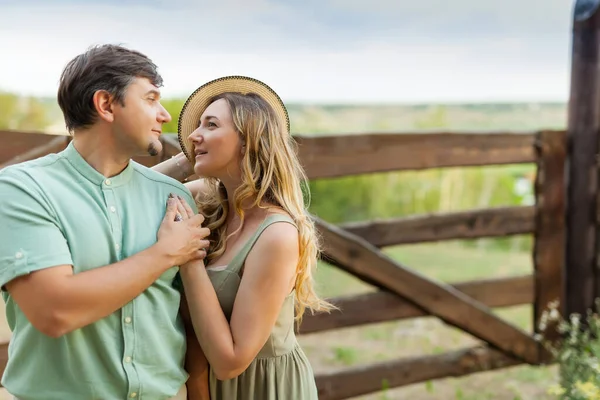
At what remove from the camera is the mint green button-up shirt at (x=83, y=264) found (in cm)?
151

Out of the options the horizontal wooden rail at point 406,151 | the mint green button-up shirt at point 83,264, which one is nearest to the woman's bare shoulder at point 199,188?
the mint green button-up shirt at point 83,264

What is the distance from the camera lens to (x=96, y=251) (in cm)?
160

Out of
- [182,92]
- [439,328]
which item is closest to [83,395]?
[439,328]

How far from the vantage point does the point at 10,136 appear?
111 inches

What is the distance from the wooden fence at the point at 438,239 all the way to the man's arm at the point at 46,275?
2.09 metres

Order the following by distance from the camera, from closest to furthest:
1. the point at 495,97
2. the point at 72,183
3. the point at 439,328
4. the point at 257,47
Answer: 1. the point at 72,183
2. the point at 439,328
3. the point at 257,47
4. the point at 495,97

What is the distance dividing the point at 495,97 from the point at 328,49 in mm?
4435

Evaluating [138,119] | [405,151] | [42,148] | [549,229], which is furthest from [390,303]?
[138,119]

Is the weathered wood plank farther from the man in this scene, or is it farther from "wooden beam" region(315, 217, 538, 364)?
"wooden beam" region(315, 217, 538, 364)

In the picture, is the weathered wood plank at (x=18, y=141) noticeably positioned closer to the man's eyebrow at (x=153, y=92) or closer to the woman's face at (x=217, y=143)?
the woman's face at (x=217, y=143)

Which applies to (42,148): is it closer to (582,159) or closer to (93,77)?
(93,77)

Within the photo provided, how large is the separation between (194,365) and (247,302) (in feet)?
0.82

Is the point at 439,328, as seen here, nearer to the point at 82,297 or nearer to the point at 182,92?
the point at 182,92

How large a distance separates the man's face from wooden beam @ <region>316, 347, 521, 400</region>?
7.83 feet
